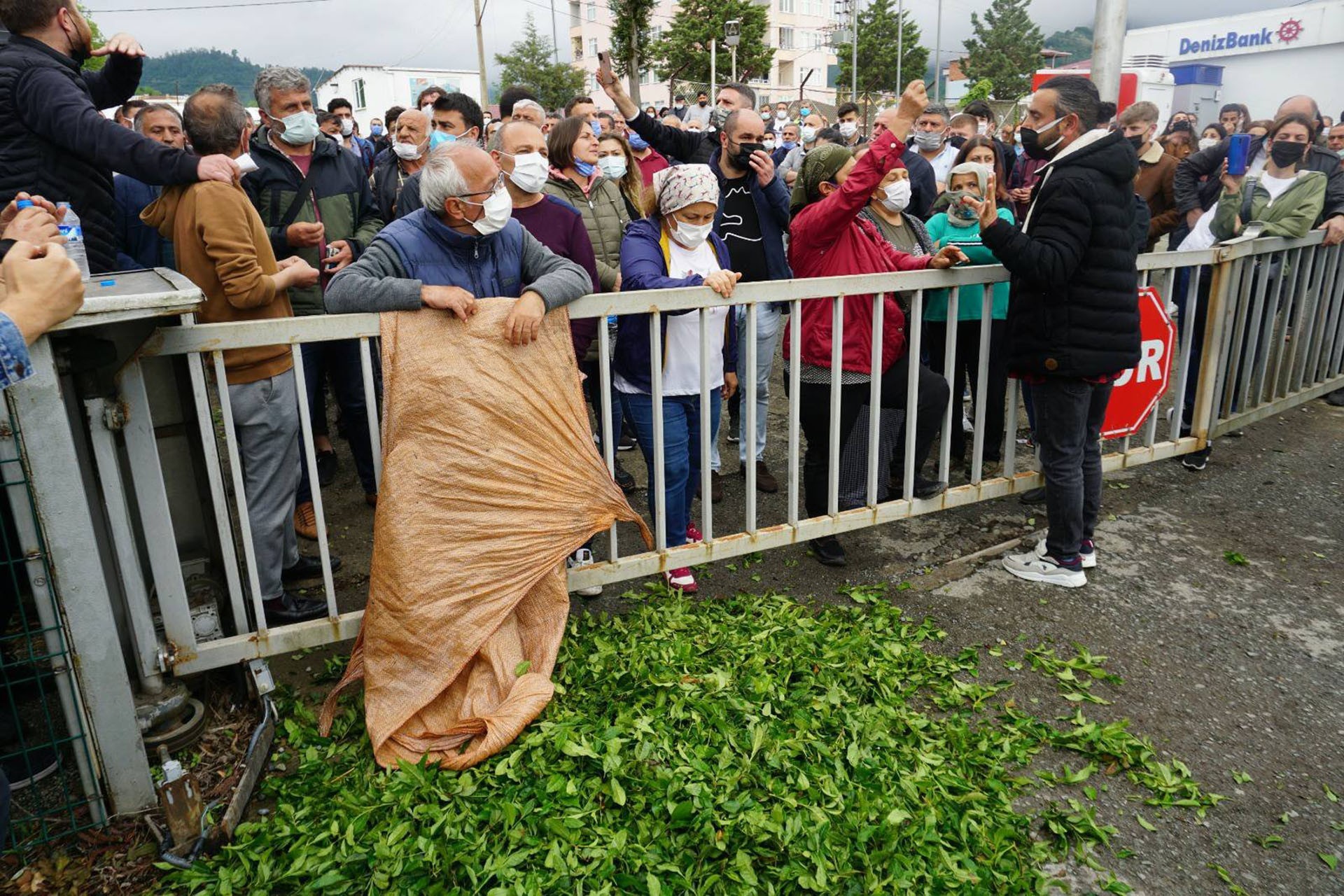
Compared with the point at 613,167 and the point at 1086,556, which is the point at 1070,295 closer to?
the point at 1086,556

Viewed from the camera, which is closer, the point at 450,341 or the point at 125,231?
the point at 450,341

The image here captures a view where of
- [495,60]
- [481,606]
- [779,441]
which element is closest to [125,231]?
[481,606]

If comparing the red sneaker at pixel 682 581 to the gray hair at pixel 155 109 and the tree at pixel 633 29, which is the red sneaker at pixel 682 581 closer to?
the gray hair at pixel 155 109

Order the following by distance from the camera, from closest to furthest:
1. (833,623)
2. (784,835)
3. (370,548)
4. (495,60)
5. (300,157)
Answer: (784,835) < (833,623) < (370,548) < (300,157) < (495,60)

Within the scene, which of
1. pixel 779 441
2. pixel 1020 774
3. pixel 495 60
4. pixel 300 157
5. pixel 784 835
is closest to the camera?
pixel 784 835

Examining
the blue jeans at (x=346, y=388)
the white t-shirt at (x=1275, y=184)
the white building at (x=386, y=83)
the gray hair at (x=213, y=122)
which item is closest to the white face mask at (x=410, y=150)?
the blue jeans at (x=346, y=388)

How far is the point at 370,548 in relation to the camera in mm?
5000

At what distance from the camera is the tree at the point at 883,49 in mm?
65688

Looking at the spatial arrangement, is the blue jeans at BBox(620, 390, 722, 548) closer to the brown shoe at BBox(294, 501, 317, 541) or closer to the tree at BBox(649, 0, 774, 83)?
the brown shoe at BBox(294, 501, 317, 541)

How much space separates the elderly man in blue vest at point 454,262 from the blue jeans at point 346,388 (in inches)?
74.1

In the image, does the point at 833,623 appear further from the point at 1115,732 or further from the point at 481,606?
the point at 481,606

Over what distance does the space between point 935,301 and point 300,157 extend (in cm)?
393

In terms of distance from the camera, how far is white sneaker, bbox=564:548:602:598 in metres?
3.97

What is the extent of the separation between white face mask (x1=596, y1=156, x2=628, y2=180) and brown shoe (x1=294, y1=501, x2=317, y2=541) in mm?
2881
